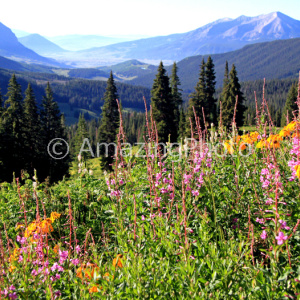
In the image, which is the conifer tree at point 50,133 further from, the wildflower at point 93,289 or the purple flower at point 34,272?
the wildflower at point 93,289

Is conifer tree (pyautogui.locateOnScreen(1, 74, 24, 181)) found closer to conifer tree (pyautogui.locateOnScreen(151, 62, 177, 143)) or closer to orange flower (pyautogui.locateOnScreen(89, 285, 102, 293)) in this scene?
conifer tree (pyautogui.locateOnScreen(151, 62, 177, 143))

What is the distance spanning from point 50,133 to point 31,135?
4003 mm

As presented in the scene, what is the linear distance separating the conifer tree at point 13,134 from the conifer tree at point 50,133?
362cm

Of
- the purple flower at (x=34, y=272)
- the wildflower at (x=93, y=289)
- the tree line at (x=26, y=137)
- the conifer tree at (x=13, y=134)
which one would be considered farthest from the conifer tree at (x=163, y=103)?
the wildflower at (x=93, y=289)

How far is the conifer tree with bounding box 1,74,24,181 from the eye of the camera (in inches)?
1494

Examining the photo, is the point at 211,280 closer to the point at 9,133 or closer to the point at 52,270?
Answer: the point at 52,270

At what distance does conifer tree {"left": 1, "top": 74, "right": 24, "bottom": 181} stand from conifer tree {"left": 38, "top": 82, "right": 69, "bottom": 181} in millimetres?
3620

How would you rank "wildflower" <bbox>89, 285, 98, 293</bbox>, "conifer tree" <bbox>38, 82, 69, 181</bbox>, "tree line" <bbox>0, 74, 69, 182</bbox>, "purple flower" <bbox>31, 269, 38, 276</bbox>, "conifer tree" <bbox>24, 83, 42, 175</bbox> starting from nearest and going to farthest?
"wildflower" <bbox>89, 285, 98, 293</bbox> < "purple flower" <bbox>31, 269, 38, 276</bbox> < "tree line" <bbox>0, 74, 69, 182</bbox> < "conifer tree" <bbox>24, 83, 42, 175</bbox> < "conifer tree" <bbox>38, 82, 69, 181</bbox>

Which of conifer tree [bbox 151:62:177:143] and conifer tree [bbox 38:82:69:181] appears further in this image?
conifer tree [bbox 151:62:177:143]

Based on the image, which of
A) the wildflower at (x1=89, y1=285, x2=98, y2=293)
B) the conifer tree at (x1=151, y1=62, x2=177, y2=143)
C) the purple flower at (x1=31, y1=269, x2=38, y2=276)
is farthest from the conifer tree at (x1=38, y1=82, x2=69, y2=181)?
the wildflower at (x1=89, y1=285, x2=98, y2=293)

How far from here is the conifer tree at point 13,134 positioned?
37938mm

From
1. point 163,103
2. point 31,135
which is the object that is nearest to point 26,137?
point 31,135

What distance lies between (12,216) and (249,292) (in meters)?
5.00

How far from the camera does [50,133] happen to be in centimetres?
4625
